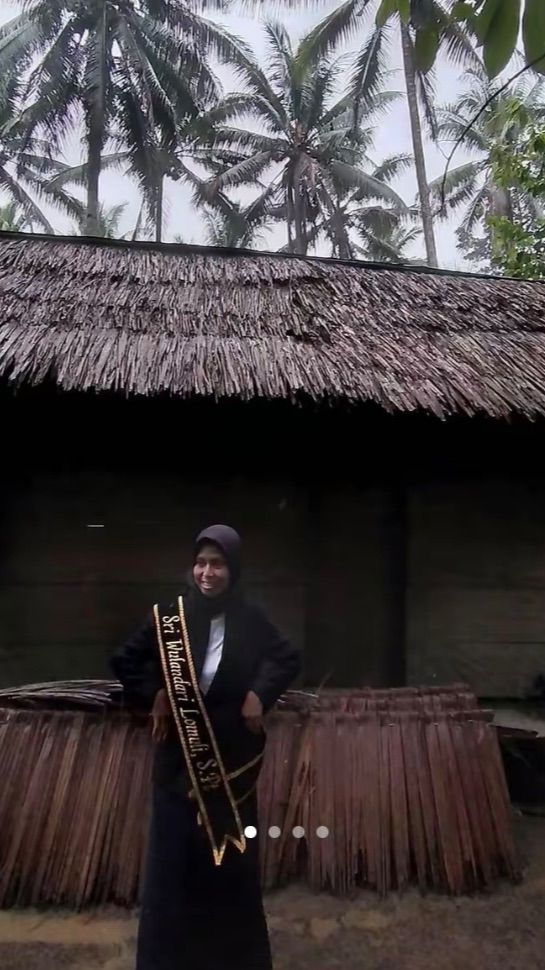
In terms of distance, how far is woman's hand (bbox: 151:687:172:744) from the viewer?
2.07m

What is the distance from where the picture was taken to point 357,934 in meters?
2.78

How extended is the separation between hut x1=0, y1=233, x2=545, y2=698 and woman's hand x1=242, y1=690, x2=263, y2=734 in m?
2.12

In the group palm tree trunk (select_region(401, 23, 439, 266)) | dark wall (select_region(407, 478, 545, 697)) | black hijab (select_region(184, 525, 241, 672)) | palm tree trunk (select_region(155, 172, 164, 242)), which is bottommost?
black hijab (select_region(184, 525, 241, 672))

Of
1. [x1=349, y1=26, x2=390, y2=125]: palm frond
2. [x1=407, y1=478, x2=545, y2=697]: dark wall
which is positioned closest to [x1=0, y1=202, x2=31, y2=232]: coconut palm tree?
[x1=349, y1=26, x2=390, y2=125]: palm frond

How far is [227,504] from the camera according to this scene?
4297 millimetres

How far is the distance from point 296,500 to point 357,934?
2.23m

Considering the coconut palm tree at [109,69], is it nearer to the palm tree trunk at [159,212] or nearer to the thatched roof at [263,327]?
the palm tree trunk at [159,212]

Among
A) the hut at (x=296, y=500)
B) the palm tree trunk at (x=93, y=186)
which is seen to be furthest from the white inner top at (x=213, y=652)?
the palm tree trunk at (x=93, y=186)

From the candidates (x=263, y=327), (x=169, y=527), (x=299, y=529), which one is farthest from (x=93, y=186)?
(x=299, y=529)

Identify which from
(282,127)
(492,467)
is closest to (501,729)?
(492,467)

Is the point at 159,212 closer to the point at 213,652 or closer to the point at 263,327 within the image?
the point at 263,327

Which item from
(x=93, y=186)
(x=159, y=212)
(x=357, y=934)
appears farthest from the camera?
(x=159, y=212)

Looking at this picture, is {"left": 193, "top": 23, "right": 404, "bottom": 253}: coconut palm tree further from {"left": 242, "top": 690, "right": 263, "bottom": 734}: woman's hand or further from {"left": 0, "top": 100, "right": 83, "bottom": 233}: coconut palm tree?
{"left": 242, "top": 690, "right": 263, "bottom": 734}: woman's hand

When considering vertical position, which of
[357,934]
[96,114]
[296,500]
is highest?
[96,114]
